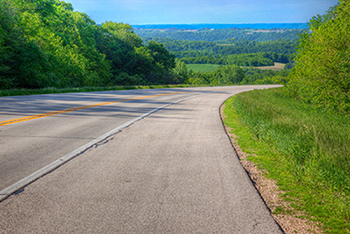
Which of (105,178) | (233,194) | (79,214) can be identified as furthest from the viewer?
(105,178)

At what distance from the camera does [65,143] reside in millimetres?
6621

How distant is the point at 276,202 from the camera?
13.2 feet

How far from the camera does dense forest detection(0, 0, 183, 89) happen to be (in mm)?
29078

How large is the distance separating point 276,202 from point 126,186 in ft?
7.07

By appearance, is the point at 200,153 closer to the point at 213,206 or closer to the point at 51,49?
the point at 213,206

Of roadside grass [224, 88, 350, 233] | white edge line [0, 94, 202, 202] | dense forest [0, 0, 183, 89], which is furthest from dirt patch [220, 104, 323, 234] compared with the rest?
dense forest [0, 0, 183, 89]

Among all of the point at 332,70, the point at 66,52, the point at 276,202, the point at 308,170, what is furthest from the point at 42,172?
the point at 66,52

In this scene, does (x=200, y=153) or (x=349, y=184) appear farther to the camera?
(x=200, y=153)

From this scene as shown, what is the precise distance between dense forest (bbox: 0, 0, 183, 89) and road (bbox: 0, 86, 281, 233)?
23699 millimetres

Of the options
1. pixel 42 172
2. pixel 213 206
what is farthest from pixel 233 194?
pixel 42 172

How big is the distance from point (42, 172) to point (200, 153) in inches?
128

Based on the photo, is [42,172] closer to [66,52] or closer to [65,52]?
[65,52]

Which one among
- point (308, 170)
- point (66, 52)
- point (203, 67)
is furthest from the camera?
point (203, 67)

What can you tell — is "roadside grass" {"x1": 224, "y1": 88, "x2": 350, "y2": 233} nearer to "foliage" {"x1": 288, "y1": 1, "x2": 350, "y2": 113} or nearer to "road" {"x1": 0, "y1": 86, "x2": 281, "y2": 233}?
"road" {"x1": 0, "y1": 86, "x2": 281, "y2": 233}
